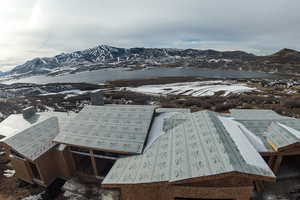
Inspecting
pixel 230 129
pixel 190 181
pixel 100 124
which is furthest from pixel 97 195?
pixel 230 129

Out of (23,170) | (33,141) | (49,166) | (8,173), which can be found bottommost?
(8,173)

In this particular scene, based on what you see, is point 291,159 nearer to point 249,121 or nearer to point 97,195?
point 249,121

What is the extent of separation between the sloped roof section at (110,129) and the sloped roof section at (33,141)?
1665mm

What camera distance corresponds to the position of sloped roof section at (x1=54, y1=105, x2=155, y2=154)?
11.7 metres

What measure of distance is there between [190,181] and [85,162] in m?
11.8

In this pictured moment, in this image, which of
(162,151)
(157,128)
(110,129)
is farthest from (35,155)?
(162,151)

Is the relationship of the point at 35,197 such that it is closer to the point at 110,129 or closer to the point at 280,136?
the point at 110,129

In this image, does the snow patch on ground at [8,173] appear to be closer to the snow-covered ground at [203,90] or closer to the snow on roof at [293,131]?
the snow on roof at [293,131]

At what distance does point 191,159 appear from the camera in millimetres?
8938

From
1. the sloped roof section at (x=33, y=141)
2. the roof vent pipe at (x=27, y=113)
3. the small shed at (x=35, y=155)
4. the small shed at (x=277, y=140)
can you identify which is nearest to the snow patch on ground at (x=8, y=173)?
the small shed at (x=35, y=155)

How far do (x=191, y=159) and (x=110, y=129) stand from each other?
23.7 ft

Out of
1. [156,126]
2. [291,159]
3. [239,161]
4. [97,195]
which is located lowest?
[97,195]

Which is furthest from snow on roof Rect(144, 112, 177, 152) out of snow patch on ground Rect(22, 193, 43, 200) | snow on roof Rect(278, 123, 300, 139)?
snow patch on ground Rect(22, 193, 43, 200)

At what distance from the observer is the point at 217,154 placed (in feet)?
28.2
